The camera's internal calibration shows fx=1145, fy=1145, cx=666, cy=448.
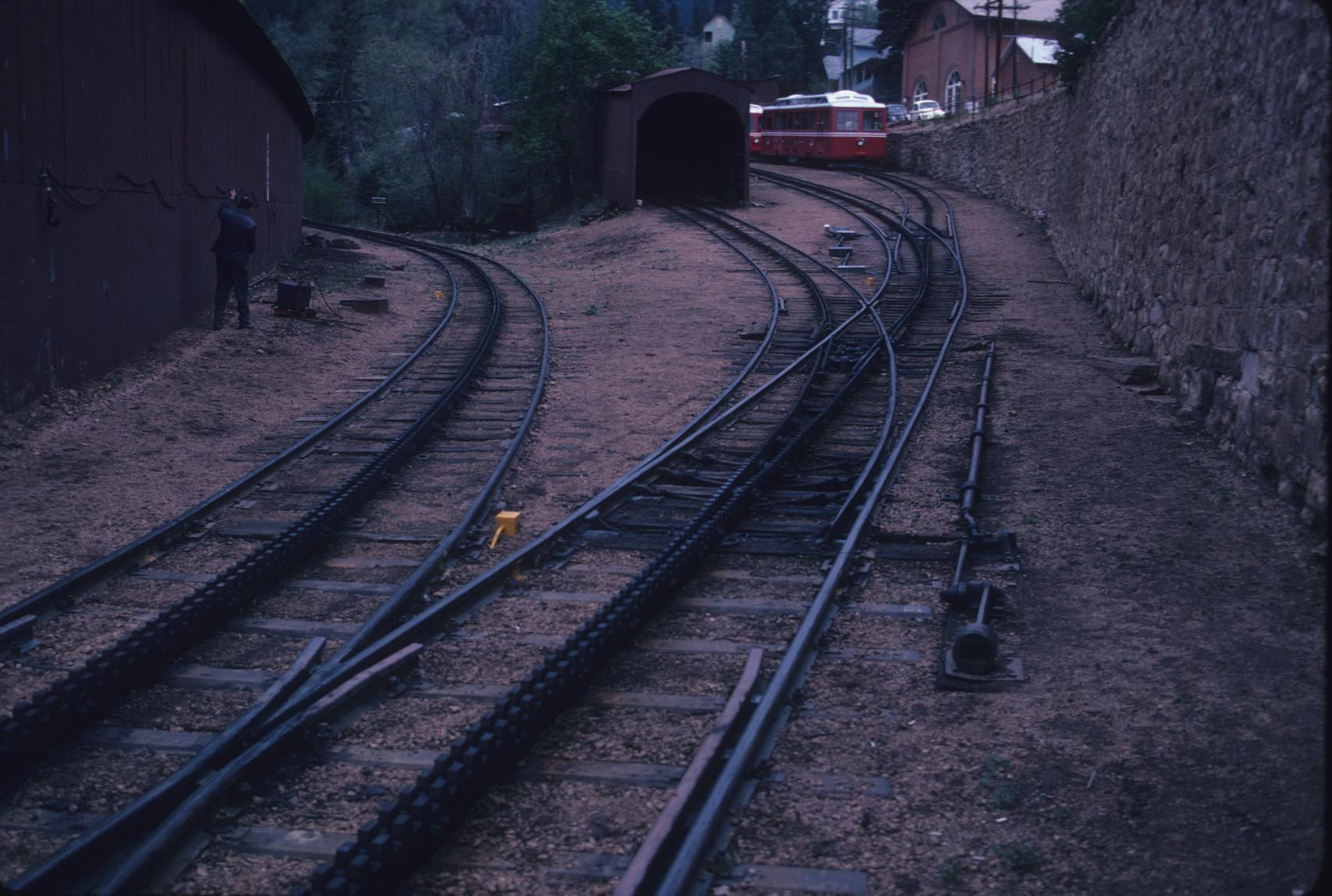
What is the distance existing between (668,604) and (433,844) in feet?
8.90

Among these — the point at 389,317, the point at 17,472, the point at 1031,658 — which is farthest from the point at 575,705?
the point at 389,317

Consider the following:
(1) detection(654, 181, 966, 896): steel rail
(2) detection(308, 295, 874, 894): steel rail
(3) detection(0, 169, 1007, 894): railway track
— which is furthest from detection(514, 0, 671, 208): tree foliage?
(2) detection(308, 295, 874, 894): steel rail

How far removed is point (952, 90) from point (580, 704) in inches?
2269

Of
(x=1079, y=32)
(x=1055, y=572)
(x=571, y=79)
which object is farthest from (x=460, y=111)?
(x=1055, y=572)

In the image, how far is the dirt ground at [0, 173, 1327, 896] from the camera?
4.20 metres

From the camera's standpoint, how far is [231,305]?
1733cm

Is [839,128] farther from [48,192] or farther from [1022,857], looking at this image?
[1022,857]

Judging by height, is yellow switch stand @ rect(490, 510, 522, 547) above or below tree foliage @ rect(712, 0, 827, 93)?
below

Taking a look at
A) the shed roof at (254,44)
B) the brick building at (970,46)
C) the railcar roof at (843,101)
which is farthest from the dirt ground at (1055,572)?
the brick building at (970,46)

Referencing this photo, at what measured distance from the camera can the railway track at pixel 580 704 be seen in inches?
156

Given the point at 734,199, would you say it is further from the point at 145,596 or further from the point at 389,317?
the point at 145,596

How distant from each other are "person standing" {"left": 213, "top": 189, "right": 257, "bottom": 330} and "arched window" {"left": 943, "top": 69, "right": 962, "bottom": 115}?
47.1 meters

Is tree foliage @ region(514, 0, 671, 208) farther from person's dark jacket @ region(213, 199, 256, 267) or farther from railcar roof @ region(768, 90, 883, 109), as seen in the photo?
person's dark jacket @ region(213, 199, 256, 267)

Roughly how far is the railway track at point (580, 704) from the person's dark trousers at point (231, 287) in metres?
8.12
